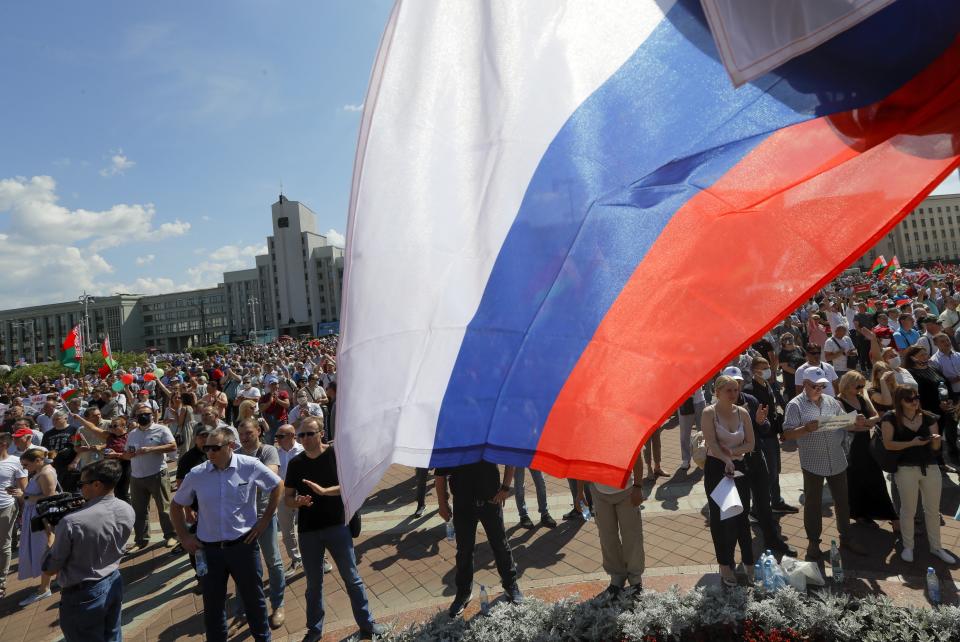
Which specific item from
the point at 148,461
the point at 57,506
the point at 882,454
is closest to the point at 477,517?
the point at 57,506

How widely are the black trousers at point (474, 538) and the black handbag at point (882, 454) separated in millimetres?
3904

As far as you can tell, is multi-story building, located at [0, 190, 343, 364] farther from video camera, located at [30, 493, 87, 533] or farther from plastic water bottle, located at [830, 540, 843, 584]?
plastic water bottle, located at [830, 540, 843, 584]

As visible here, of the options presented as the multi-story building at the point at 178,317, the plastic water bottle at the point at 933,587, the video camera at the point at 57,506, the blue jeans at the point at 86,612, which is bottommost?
the plastic water bottle at the point at 933,587

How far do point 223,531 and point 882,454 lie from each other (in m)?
6.42

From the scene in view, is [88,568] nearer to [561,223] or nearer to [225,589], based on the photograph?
[225,589]

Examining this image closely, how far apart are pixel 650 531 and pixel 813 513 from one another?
174 cm

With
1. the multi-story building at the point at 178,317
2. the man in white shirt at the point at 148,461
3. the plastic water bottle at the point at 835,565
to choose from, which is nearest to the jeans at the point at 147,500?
the man in white shirt at the point at 148,461

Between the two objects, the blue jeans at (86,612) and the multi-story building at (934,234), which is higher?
the multi-story building at (934,234)

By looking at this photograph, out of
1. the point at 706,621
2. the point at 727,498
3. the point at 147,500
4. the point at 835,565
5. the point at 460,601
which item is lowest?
the point at 460,601

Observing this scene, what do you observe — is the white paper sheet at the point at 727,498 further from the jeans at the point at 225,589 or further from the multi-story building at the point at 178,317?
the multi-story building at the point at 178,317

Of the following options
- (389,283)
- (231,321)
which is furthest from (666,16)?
(231,321)

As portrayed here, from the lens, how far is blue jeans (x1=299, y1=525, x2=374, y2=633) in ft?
15.8

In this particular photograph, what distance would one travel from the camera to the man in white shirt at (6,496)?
673cm

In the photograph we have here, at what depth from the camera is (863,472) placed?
6.06m
